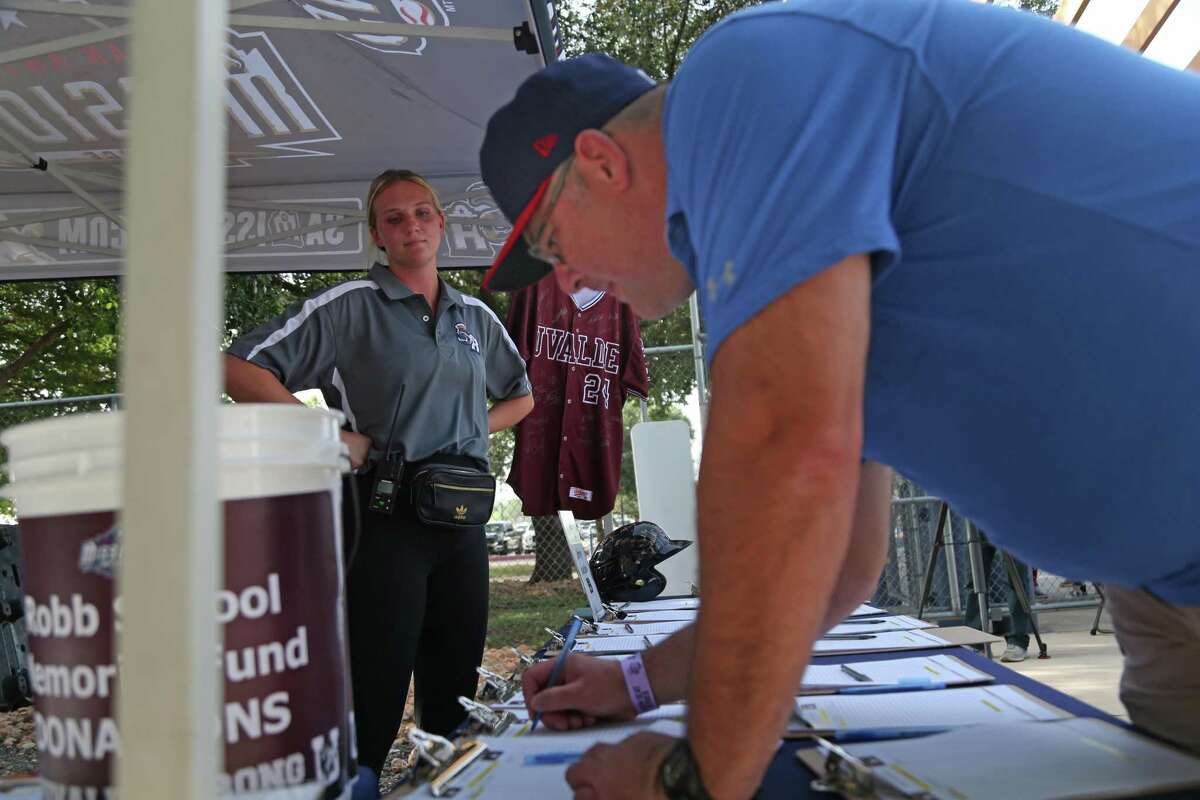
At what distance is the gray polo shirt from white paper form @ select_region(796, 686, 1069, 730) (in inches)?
67.7

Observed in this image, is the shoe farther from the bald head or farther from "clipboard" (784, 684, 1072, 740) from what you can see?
the bald head

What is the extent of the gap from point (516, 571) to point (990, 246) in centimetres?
1785

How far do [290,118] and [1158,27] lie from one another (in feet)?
12.8

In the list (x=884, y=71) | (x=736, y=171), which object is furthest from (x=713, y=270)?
(x=884, y=71)

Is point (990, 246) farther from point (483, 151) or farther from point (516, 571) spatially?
point (516, 571)

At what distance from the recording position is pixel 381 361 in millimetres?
2895

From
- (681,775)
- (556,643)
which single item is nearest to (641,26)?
(556,643)

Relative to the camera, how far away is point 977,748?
1087mm

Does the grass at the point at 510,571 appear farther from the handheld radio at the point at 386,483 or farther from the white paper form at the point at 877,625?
the white paper form at the point at 877,625

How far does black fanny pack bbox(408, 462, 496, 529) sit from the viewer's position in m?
2.72

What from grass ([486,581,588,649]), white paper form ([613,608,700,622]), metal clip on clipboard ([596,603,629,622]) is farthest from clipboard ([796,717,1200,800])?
grass ([486,581,588,649])

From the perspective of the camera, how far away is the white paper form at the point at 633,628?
241 cm

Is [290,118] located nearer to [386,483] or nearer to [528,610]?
[386,483]

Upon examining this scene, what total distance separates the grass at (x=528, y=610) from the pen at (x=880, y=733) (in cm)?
652
